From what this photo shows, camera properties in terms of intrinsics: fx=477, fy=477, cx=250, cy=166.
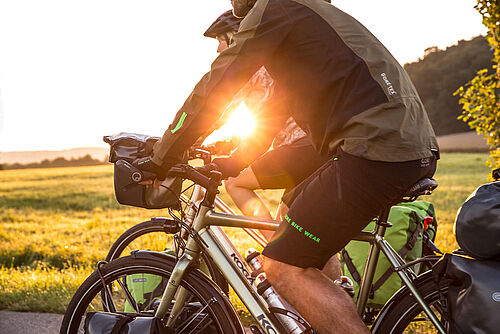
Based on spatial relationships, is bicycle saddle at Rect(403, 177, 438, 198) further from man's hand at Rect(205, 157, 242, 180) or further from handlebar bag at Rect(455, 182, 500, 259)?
man's hand at Rect(205, 157, 242, 180)

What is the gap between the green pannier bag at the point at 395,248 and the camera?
323 cm

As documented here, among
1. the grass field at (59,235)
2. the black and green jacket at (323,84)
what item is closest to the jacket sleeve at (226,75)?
the black and green jacket at (323,84)

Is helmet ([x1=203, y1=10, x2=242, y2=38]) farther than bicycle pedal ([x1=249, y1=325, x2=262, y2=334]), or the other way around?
helmet ([x1=203, y1=10, x2=242, y2=38])

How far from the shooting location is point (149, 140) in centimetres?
241

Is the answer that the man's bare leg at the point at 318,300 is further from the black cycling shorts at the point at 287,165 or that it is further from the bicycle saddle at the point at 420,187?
the black cycling shorts at the point at 287,165

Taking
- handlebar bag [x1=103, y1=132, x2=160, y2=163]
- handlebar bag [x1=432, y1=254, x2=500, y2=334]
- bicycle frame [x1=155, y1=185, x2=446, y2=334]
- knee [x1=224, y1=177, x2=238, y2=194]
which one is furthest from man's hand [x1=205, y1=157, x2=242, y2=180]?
handlebar bag [x1=432, y1=254, x2=500, y2=334]

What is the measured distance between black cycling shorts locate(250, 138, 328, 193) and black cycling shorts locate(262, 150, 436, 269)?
1.14m

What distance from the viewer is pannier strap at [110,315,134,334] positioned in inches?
99.2

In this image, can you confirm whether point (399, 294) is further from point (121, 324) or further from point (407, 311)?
point (121, 324)

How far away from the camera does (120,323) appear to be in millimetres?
2535

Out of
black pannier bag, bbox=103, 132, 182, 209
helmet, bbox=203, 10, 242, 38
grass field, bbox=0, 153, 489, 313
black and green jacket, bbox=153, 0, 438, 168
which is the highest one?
helmet, bbox=203, 10, 242, 38

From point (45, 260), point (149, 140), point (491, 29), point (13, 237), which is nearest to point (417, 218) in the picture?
point (149, 140)

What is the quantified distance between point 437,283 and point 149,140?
153 cm

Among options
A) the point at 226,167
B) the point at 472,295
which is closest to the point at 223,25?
the point at 226,167
